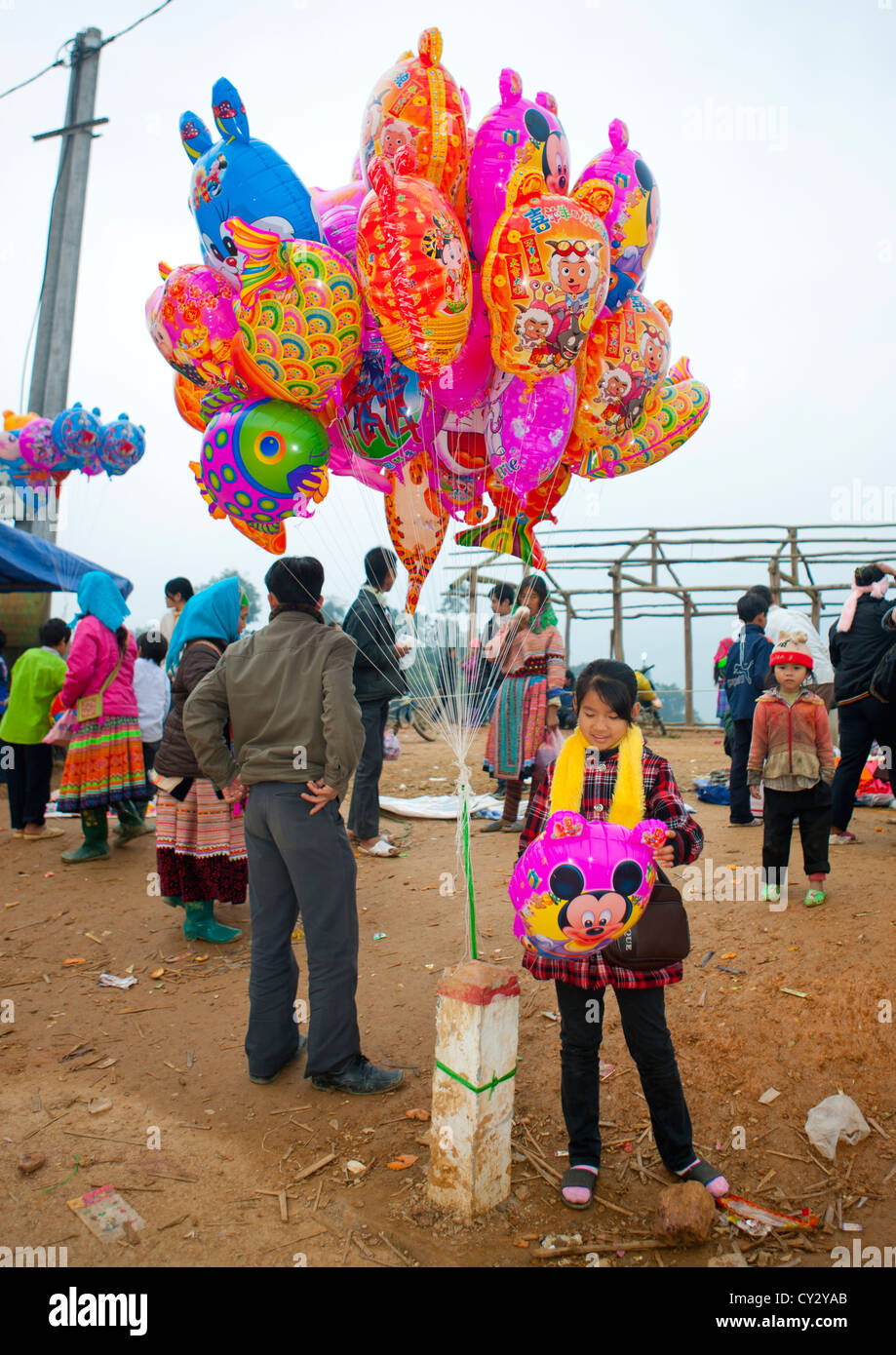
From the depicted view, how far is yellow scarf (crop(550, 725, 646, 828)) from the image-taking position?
83.0 inches

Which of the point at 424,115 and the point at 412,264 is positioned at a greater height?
the point at 424,115

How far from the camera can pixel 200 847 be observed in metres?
3.96

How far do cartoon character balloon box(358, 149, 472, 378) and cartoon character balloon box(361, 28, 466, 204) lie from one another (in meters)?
0.06

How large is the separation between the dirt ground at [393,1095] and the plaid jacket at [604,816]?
25.0 inches

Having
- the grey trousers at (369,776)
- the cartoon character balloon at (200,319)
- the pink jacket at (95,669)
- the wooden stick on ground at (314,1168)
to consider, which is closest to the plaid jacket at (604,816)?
the wooden stick on ground at (314,1168)

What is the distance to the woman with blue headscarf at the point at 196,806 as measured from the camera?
383cm

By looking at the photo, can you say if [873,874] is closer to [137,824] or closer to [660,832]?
[660,832]

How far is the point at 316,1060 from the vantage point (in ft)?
8.98

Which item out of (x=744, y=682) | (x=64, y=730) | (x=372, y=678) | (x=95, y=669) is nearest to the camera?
(x=95, y=669)

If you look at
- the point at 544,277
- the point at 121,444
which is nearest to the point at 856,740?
the point at 544,277

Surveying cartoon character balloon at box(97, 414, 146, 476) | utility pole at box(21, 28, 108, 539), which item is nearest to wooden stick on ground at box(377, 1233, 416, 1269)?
cartoon character balloon at box(97, 414, 146, 476)

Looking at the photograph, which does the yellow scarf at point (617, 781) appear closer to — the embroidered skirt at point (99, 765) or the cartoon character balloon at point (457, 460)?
the cartoon character balloon at point (457, 460)

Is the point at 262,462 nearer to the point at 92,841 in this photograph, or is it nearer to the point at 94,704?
the point at 94,704

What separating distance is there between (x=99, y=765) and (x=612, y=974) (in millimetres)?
4146
